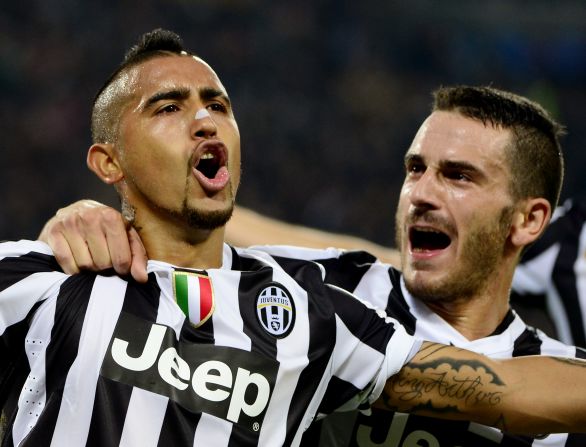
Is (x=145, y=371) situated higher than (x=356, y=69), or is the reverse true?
(x=356, y=69)

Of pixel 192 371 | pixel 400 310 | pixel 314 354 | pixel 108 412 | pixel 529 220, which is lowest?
pixel 108 412

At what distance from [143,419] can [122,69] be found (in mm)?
901

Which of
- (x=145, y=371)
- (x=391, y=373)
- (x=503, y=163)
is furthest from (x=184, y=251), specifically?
(x=503, y=163)

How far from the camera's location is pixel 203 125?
2.03 metres

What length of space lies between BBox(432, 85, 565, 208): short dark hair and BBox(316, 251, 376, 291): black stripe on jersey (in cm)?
49

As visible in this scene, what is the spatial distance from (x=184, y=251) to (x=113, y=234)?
0.19 meters

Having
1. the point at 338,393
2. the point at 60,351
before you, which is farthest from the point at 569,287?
the point at 60,351

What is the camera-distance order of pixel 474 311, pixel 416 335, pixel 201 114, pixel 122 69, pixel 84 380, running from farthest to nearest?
1. pixel 474 311
2. pixel 416 335
3. pixel 122 69
4. pixel 201 114
5. pixel 84 380

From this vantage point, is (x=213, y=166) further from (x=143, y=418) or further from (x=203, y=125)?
(x=143, y=418)

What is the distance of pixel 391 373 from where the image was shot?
2027 millimetres

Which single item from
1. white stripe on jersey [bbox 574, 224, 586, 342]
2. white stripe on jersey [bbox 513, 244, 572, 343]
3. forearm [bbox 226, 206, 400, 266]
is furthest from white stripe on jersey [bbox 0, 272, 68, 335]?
white stripe on jersey [bbox 574, 224, 586, 342]

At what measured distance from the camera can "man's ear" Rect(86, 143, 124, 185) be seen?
2.10m

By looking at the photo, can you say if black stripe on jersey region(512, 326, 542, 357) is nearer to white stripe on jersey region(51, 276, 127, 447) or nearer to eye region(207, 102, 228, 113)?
eye region(207, 102, 228, 113)

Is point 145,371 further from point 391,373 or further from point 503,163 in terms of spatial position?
point 503,163
